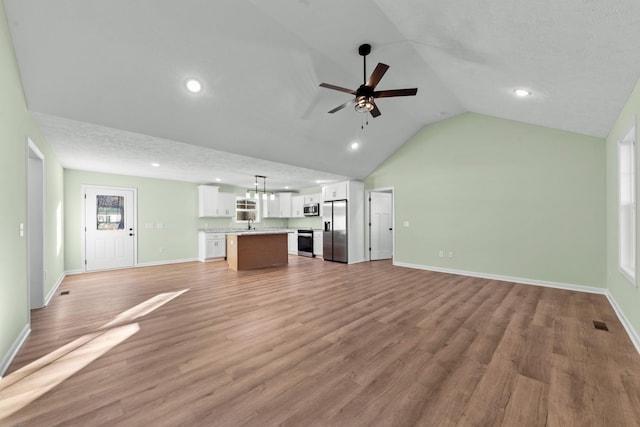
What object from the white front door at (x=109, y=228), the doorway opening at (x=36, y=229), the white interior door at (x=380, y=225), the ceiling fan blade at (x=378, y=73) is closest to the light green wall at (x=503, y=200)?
the white interior door at (x=380, y=225)

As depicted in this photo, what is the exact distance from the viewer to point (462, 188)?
572 centimetres

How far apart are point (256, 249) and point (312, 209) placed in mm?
2948

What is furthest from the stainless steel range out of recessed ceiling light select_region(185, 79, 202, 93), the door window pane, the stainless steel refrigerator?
recessed ceiling light select_region(185, 79, 202, 93)

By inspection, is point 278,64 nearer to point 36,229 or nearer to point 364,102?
point 364,102

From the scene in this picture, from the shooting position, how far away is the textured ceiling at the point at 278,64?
2.28 m

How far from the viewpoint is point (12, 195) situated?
7.93ft

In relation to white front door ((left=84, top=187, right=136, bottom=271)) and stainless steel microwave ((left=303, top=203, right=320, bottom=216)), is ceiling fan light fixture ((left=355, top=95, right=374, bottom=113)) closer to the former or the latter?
stainless steel microwave ((left=303, top=203, right=320, bottom=216))

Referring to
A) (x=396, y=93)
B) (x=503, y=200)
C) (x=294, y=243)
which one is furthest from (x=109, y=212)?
(x=503, y=200)

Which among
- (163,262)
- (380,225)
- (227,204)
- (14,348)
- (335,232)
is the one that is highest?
(227,204)

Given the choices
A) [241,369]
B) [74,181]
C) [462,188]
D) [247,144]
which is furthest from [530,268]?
[74,181]

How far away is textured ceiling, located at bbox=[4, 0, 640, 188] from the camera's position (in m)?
2.28

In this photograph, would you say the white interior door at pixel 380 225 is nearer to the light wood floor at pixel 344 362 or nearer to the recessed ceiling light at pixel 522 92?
the light wood floor at pixel 344 362

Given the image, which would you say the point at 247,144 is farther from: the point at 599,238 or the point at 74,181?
the point at 599,238

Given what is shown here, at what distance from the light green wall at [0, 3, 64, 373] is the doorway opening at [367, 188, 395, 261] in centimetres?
661
